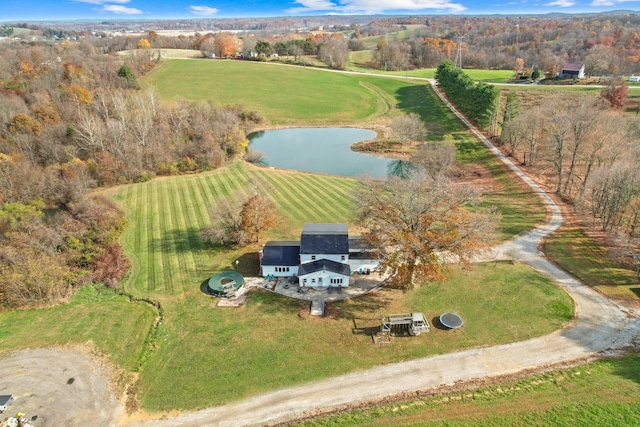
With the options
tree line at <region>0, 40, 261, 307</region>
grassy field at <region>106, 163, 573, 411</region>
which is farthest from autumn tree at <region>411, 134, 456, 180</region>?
tree line at <region>0, 40, 261, 307</region>

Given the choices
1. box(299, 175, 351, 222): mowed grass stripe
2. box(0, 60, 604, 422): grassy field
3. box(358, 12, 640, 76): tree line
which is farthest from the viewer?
box(358, 12, 640, 76): tree line

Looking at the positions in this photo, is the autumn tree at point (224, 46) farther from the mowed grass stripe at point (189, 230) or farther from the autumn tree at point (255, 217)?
the autumn tree at point (255, 217)

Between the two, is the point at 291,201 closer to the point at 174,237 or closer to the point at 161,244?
the point at 174,237

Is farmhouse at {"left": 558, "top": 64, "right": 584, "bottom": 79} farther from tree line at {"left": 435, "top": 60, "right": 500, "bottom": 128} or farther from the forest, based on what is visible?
tree line at {"left": 435, "top": 60, "right": 500, "bottom": 128}

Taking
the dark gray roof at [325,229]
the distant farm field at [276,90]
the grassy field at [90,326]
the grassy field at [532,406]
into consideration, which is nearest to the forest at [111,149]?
the grassy field at [90,326]

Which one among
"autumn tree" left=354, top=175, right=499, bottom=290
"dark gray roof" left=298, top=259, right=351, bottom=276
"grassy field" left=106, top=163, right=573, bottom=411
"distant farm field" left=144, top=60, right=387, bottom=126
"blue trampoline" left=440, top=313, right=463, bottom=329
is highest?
"distant farm field" left=144, top=60, right=387, bottom=126

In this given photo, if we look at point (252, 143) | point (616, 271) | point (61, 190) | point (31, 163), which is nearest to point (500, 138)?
point (616, 271)
